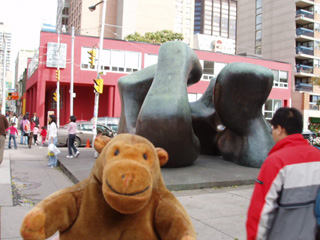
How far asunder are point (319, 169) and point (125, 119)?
847cm

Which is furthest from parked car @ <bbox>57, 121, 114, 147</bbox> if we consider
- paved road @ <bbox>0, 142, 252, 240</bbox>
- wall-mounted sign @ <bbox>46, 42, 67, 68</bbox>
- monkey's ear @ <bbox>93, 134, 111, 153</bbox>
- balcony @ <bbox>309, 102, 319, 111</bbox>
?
balcony @ <bbox>309, 102, 319, 111</bbox>

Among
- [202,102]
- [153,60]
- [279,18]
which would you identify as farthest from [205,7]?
[202,102]

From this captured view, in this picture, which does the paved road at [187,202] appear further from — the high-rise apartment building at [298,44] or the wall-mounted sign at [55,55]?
the high-rise apartment building at [298,44]

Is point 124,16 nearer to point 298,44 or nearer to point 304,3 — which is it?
point 298,44

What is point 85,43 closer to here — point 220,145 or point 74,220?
point 220,145

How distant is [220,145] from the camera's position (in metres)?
11.3

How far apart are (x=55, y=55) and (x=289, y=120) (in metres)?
28.1

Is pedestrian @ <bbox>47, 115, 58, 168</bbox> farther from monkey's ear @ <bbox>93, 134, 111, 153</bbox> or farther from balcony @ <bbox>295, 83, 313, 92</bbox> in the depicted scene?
balcony @ <bbox>295, 83, 313, 92</bbox>

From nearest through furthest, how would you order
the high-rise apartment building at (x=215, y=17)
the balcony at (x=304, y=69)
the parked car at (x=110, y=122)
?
1. the parked car at (x=110, y=122)
2. the balcony at (x=304, y=69)
3. the high-rise apartment building at (x=215, y=17)

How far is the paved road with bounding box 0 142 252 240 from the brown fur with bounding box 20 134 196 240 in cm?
227

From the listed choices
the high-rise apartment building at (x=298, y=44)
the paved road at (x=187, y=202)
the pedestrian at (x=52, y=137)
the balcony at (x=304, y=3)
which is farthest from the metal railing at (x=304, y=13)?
the paved road at (x=187, y=202)

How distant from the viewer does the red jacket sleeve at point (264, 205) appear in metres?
2.36

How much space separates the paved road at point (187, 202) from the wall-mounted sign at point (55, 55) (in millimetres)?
19406

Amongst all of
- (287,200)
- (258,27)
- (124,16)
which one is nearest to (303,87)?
(258,27)
